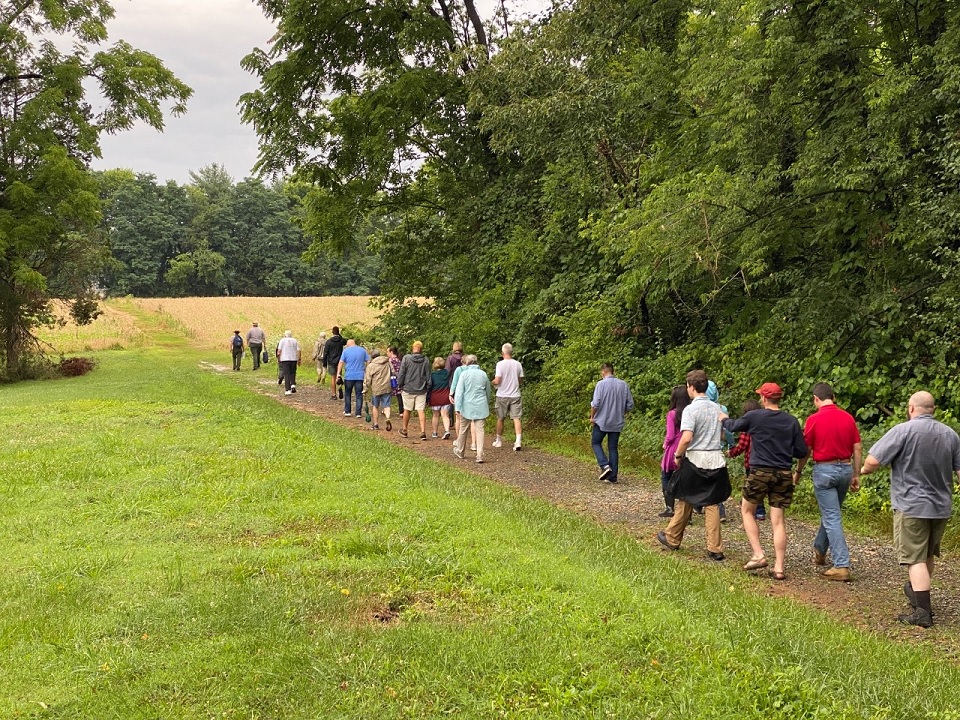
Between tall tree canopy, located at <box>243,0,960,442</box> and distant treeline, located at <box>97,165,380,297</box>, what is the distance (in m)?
70.4

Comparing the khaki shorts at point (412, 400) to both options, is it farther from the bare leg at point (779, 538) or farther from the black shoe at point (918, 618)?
the black shoe at point (918, 618)

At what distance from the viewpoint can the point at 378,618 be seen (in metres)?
4.96

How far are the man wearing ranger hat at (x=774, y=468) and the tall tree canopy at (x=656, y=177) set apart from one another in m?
3.61

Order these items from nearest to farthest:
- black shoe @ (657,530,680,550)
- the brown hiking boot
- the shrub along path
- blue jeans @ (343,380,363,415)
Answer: the shrub along path < the brown hiking boot < black shoe @ (657,530,680,550) < blue jeans @ (343,380,363,415)

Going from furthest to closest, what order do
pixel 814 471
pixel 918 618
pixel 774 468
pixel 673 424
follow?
pixel 673 424, pixel 814 471, pixel 774 468, pixel 918 618

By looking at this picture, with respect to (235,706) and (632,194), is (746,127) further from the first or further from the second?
(235,706)

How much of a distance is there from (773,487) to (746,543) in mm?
1378

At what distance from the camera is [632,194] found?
46.9ft

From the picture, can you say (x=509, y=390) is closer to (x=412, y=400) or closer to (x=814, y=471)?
(x=412, y=400)

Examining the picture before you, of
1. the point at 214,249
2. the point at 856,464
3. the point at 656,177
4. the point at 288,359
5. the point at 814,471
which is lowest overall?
the point at 814,471

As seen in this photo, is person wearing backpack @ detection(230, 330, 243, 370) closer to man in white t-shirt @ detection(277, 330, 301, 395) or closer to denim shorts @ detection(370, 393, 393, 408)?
Result: man in white t-shirt @ detection(277, 330, 301, 395)

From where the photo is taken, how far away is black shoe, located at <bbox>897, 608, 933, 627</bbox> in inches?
217

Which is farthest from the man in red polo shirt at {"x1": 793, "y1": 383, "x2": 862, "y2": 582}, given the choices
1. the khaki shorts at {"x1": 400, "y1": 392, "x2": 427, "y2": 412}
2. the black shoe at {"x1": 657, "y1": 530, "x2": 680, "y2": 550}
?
the khaki shorts at {"x1": 400, "y1": 392, "x2": 427, "y2": 412}

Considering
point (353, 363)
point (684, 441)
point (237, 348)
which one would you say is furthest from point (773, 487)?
point (237, 348)
